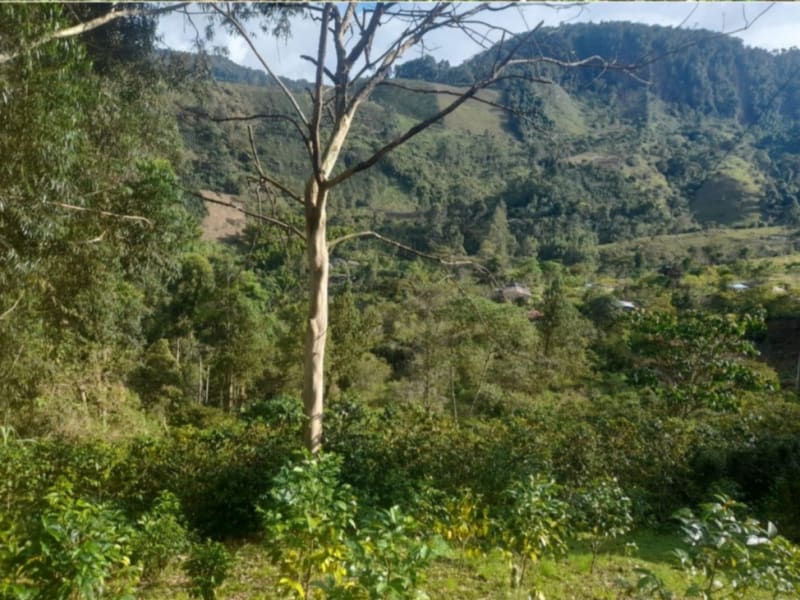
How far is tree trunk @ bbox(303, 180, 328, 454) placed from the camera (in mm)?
4438

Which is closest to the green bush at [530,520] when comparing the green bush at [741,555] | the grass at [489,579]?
the grass at [489,579]

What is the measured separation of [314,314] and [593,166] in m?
74.1

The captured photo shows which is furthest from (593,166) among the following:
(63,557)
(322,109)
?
(63,557)

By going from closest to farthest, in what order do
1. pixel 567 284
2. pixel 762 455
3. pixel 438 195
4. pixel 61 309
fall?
1. pixel 762 455
2. pixel 61 309
3. pixel 567 284
4. pixel 438 195

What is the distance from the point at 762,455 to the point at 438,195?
214 ft

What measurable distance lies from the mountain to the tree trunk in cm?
3053

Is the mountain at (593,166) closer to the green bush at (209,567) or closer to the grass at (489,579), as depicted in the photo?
the grass at (489,579)

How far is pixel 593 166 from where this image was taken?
7181 centimetres

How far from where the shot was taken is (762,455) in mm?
7207

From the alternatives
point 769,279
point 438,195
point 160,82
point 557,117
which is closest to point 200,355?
point 160,82

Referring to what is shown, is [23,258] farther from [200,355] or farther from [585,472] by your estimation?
[200,355]

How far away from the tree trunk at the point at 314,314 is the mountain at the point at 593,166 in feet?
100

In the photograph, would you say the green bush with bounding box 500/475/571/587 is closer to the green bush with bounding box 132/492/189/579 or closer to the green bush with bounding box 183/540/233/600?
the green bush with bounding box 183/540/233/600

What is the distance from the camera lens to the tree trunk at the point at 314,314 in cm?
444
